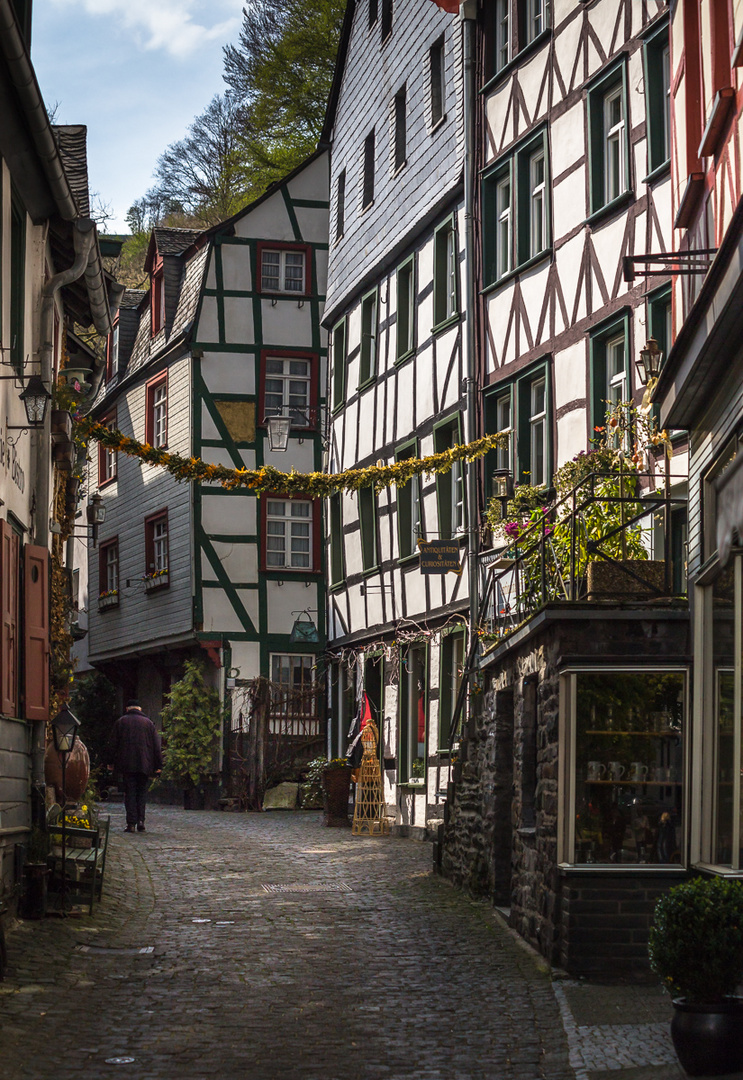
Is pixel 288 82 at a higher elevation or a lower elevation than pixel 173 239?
higher

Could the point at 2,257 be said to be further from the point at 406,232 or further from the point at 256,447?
the point at 256,447

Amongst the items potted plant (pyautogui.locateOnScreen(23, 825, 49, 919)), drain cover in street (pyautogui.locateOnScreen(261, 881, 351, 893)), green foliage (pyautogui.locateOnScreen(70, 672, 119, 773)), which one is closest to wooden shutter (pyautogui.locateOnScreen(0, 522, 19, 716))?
potted plant (pyautogui.locateOnScreen(23, 825, 49, 919))

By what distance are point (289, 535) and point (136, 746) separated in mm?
9126

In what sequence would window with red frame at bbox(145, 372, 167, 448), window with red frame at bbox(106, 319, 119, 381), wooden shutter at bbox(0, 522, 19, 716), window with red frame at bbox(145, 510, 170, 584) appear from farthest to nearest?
window with red frame at bbox(106, 319, 119, 381) → window with red frame at bbox(145, 372, 167, 448) → window with red frame at bbox(145, 510, 170, 584) → wooden shutter at bbox(0, 522, 19, 716)

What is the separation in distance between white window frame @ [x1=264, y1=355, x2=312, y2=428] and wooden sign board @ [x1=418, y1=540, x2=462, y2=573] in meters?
10.1

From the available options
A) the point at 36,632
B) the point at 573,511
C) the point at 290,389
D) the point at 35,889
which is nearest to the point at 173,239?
the point at 290,389

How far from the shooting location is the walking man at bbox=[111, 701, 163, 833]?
63.1ft

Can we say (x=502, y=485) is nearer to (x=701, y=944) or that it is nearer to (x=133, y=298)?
(x=701, y=944)

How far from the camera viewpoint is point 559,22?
17156 millimetres

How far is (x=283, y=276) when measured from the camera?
28.6 meters

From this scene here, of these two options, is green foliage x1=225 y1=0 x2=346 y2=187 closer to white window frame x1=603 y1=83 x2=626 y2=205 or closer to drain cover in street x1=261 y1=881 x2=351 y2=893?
white window frame x1=603 y1=83 x2=626 y2=205

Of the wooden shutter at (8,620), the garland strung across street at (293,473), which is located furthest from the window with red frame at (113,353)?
the wooden shutter at (8,620)

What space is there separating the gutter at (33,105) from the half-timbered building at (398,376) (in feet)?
24.3

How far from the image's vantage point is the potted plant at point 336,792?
2089 cm
